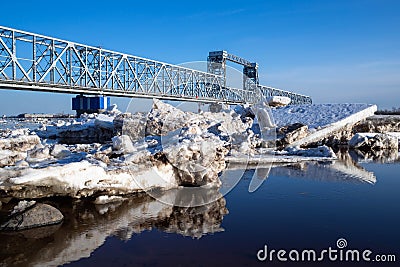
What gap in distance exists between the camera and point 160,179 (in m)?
10.6

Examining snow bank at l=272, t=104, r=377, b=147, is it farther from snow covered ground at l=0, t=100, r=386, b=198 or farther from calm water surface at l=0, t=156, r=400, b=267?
calm water surface at l=0, t=156, r=400, b=267

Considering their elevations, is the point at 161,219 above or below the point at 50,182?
below

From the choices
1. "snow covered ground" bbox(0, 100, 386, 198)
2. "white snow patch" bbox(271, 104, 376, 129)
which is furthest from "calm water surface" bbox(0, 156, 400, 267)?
"white snow patch" bbox(271, 104, 376, 129)

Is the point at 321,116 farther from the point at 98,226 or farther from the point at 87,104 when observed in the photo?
the point at 87,104

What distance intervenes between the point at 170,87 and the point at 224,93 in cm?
1315

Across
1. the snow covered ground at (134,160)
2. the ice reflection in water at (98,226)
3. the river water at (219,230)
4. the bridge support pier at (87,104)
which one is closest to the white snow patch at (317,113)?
the snow covered ground at (134,160)

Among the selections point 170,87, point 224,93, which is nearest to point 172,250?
point 170,87

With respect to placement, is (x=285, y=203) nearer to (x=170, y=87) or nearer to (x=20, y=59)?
(x=20, y=59)

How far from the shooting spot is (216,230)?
7.56m

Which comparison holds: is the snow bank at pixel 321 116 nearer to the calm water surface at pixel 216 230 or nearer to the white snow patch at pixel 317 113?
the white snow patch at pixel 317 113

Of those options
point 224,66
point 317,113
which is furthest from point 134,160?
point 224,66

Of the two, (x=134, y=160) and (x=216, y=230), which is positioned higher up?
(x=134, y=160)

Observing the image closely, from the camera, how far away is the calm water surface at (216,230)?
20.2 ft

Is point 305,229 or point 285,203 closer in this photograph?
point 305,229
